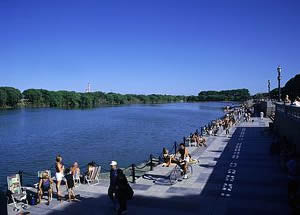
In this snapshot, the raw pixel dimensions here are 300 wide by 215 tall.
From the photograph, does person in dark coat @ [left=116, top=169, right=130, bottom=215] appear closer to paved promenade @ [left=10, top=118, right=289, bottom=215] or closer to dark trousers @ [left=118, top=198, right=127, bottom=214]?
dark trousers @ [left=118, top=198, right=127, bottom=214]

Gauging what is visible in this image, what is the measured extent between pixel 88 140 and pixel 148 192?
31.0 meters

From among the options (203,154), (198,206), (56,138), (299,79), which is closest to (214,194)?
(198,206)

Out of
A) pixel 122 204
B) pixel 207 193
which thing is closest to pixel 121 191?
pixel 122 204

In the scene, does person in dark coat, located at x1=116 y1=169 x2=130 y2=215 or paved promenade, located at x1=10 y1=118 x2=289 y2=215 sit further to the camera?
paved promenade, located at x1=10 y1=118 x2=289 y2=215

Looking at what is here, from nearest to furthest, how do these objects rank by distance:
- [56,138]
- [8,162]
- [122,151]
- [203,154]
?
[203,154], [8,162], [122,151], [56,138]

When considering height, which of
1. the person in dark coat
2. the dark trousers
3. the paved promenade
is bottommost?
the paved promenade

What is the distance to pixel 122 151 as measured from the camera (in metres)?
34.3

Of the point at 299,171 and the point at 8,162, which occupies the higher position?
the point at 299,171

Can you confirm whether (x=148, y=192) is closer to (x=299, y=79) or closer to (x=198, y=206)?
(x=198, y=206)

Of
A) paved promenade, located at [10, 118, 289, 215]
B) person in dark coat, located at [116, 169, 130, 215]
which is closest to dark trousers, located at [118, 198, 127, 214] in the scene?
person in dark coat, located at [116, 169, 130, 215]

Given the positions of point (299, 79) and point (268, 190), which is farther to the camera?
point (299, 79)

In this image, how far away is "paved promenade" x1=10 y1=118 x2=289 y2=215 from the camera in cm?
1104

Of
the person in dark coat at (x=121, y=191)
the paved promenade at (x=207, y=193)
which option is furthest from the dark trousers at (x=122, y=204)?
the paved promenade at (x=207, y=193)

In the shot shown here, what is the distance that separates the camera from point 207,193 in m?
12.7
